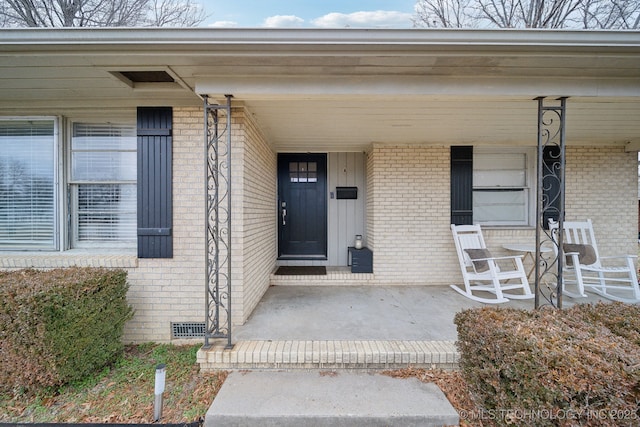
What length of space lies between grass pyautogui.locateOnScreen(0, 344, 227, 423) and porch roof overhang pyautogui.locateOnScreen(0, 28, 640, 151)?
2382mm

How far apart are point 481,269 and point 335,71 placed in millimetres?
3052

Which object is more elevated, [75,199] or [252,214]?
[75,199]

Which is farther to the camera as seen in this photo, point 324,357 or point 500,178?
point 500,178

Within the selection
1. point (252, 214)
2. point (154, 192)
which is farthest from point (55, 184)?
point (252, 214)

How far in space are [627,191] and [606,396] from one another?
4784 millimetres

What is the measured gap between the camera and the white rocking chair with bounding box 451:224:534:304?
3.44 meters

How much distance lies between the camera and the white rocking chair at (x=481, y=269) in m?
3.44

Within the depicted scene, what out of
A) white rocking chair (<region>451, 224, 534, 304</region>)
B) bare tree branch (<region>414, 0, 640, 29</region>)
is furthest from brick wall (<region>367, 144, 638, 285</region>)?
bare tree branch (<region>414, 0, 640, 29</region>)

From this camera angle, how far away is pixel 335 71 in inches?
86.9

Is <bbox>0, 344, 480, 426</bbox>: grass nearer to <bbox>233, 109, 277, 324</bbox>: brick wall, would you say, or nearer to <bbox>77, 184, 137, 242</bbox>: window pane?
<bbox>233, 109, 277, 324</bbox>: brick wall

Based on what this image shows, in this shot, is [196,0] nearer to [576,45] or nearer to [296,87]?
[296,87]

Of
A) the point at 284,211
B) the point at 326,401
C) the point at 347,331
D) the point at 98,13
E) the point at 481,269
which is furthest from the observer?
the point at 98,13

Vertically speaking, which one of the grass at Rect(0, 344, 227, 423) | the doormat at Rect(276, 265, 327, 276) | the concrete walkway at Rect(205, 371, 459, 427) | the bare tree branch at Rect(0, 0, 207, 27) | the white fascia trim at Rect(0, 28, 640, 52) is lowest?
the grass at Rect(0, 344, 227, 423)

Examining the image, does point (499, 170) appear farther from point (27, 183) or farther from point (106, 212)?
point (27, 183)
